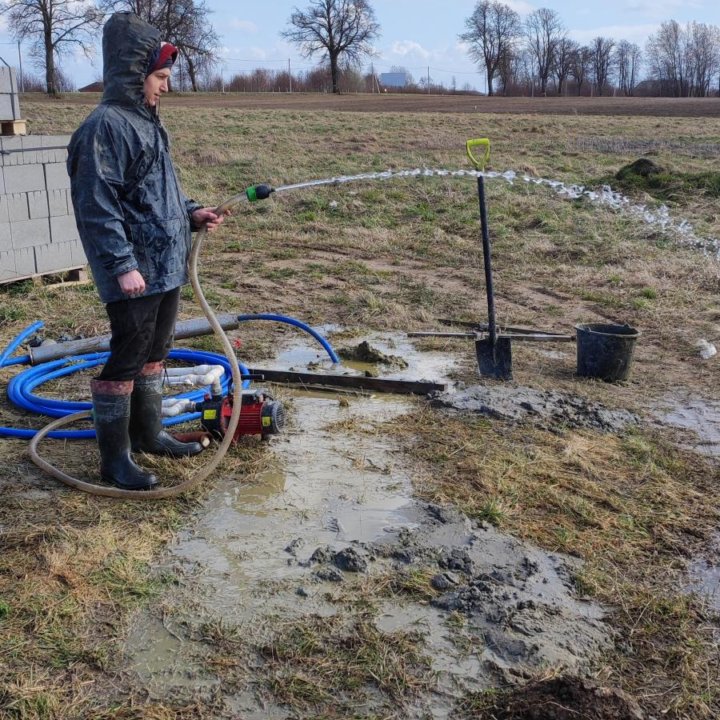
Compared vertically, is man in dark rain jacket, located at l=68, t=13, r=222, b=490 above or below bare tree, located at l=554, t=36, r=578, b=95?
below

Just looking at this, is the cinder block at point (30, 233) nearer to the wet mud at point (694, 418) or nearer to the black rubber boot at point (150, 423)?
the black rubber boot at point (150, 423)

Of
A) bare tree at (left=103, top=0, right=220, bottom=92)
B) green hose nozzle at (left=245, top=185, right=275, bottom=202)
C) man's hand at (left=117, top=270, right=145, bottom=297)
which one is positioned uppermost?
bare tree at (left=103, top=0, right=220, bottom=92)

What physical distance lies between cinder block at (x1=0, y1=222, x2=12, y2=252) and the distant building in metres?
68.6

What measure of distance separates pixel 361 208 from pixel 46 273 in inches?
221

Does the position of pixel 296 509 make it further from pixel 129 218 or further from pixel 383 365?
pixel 383 365

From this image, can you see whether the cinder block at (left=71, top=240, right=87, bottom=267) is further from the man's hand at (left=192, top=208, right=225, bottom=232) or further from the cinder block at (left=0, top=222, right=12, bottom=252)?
the man's hand at (left=192, top=208, right=225, bottom=232)

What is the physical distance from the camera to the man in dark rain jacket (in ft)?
11.1

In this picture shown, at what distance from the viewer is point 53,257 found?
7801 millimetres

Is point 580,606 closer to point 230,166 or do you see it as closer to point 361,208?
point 361,208

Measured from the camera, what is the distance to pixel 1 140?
731cm

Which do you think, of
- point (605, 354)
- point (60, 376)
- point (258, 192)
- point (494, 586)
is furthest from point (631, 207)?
point (494, 586)

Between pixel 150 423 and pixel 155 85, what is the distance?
1.60 meters

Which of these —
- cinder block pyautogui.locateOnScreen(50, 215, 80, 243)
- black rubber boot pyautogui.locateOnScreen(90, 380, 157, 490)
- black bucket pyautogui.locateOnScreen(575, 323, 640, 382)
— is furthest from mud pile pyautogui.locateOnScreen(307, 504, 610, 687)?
cinder block pyautogui.locateOnScreen(50, 215, 80, 243)

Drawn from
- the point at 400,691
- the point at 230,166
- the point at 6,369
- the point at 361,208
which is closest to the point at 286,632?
the point at 400,691
